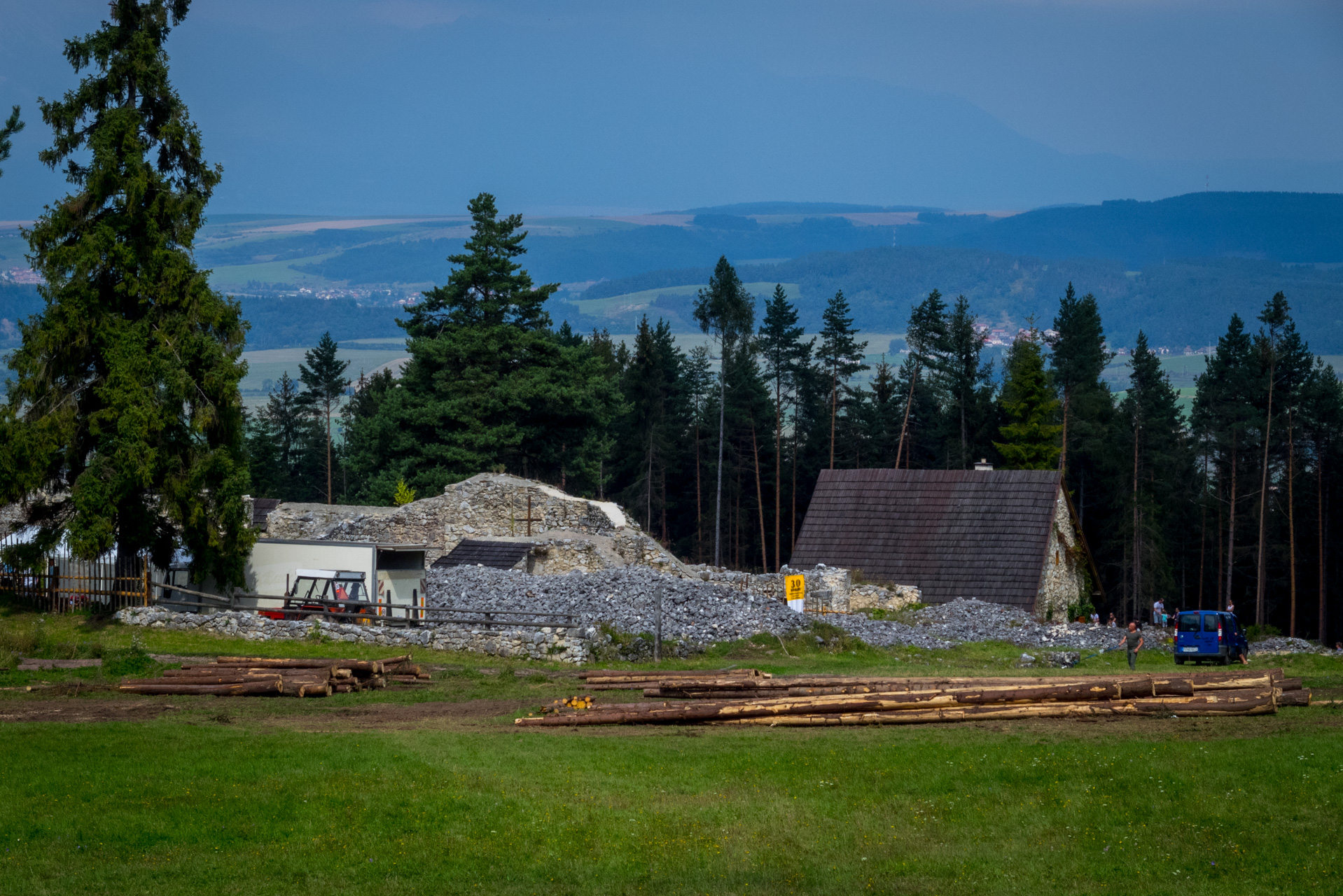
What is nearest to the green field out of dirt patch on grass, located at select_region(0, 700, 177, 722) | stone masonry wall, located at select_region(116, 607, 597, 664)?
dirt patch on grass, located at select_region(0, 700, 177, 722)

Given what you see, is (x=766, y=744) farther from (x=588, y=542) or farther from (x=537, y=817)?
(x=588, y=542)

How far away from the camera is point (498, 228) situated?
62875 mm

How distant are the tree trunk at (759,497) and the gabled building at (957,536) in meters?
23.9

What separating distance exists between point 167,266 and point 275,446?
5592cm

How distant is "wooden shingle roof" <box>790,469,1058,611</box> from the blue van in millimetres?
8790

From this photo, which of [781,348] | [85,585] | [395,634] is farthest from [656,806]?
[781,348]

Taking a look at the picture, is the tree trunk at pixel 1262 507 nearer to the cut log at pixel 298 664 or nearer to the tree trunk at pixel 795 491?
the tree trunk at pixel 795 491

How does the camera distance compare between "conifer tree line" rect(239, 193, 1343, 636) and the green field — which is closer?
the green field

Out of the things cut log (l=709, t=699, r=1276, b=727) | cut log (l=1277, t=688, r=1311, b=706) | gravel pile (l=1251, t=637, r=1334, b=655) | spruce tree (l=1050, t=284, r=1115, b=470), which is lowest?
gravel pile (l=1251, t=637, r=1334, b=655)

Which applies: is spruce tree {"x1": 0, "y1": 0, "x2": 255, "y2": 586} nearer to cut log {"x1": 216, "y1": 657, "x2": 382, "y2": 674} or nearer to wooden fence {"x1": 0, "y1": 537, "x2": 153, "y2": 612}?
wooden fence {"x1": 0, "y1": 537, "x2": 153, "y2": 612}

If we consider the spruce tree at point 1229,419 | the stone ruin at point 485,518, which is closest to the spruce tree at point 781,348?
the spruce tree at point 1229,419

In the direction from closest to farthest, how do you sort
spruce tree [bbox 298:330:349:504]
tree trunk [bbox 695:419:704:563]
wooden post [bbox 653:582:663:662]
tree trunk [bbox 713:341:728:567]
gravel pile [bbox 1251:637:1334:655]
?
wooden post [bbox 653:582:663:662], gravel pile [bbox 1251:637:1334:655], tree trunk [bbox 713:341:728:567], tree trunk [bbox 695:419:704:563], spruce tree [bbox 298:330:349:504]

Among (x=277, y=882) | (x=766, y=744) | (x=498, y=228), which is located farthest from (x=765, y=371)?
(x=277, y=882)

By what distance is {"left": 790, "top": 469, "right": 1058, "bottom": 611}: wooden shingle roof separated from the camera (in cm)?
3759
